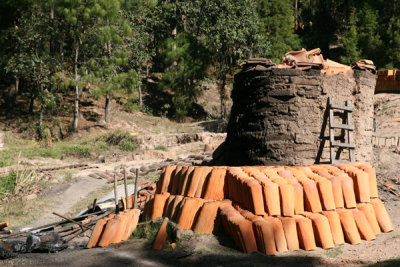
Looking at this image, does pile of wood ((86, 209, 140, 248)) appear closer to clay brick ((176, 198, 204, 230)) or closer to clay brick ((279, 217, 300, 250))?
clay brick ((176, 198, 204, 230))

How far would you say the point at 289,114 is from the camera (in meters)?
7.73

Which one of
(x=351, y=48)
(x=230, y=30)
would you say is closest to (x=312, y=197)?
(x=230, y=30)

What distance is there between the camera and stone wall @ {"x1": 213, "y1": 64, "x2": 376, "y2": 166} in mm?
7680

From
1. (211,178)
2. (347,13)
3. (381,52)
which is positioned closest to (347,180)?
(211,178)

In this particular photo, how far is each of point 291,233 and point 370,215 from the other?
5.32ft

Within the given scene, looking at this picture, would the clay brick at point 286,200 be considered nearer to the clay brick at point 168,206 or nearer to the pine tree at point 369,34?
the clay brick at point 168,206

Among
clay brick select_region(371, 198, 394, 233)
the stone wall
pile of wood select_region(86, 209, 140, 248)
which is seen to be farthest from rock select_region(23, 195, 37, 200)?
clay brick select_region(371, 198, 394, 233)

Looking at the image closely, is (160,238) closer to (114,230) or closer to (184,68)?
(114,230)

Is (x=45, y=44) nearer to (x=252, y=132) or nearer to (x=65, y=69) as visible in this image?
(x=65, y=69)

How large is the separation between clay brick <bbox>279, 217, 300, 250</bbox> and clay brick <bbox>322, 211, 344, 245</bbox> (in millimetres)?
633

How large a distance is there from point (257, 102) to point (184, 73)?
18476 mm

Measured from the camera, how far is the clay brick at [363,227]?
20.2 ft

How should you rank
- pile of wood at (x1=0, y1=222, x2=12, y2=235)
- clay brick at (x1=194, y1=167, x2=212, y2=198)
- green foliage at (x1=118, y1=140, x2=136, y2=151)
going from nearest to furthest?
clay brick at (x1=194, y1=167, x2=212, y2=198)
pile of wood at (x1=0, y1=222, x2=12, y2=235)
green foliage at (x1=118, y1=140, x2=136, y2=151)

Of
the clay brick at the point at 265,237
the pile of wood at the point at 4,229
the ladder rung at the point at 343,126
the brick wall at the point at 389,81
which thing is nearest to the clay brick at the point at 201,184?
the clay brick at the point at 265,237
